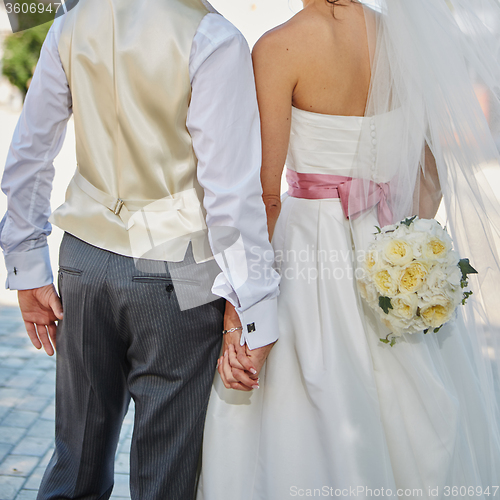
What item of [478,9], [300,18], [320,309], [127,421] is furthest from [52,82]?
[127,421]

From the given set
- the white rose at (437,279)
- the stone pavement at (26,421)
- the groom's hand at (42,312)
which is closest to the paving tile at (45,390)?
the stone pavement at (26,421)

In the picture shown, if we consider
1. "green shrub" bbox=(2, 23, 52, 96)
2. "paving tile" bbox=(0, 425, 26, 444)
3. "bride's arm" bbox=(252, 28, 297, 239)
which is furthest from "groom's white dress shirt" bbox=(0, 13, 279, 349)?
"green shrub" bbox=(2, 23, 52, 96)

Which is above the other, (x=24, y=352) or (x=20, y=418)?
(x=20, y=418)

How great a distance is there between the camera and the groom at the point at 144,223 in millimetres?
1251

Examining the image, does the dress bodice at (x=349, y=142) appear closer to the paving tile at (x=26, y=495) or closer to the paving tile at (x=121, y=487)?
the paving tile at (x=121, y=487)

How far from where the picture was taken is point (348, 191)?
5.20ft

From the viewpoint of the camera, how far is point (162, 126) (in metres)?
1.29

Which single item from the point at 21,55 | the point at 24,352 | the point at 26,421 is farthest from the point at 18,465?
the point at 21,55

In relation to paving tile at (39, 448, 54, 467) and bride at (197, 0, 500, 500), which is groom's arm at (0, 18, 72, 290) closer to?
bride at (197, 0, 500, 500)

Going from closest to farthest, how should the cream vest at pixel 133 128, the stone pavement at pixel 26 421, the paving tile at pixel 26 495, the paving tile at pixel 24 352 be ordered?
the cream vest at pixel 133 128, the paving tile at pixel 26 495, the stone pavement at pixel 26 421, the paving tile at pixel 24 352

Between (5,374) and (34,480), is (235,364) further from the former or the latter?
(5,374)

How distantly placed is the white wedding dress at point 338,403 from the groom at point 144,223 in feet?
0.50

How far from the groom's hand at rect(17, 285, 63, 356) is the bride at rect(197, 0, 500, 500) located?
0.54 meters

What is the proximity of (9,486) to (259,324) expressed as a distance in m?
1.63
